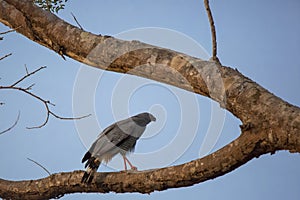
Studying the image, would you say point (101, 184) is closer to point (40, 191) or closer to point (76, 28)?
point (40, 191)

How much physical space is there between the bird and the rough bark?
0.40 meters

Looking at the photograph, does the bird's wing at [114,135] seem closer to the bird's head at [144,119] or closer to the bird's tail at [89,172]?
the bird's head at [144,119]

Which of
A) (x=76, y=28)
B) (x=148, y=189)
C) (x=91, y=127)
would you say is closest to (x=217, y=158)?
(x=148, y=189)

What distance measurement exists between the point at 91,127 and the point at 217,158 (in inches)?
59.4

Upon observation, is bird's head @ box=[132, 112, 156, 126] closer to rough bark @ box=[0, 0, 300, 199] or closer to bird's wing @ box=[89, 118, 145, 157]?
bird's wing @ box=[89, 118, 145, 157]

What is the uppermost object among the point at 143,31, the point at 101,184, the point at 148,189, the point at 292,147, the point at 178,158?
A: the point at 143,31

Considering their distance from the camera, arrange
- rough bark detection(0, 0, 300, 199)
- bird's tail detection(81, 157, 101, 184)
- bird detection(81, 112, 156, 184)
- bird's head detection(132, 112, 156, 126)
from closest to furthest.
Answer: rough bark detection(0, 0, 300, 199) < bird's tail detection(81, 157, 101, 184) < bird detection(81, 112, 156, 184) < bird's head detection(132, 112, 156, 126)

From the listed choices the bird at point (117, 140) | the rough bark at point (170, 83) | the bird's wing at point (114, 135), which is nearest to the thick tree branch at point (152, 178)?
the rough bark at point (170, 83)

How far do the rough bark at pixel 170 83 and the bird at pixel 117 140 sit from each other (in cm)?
40

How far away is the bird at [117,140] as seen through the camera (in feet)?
9.92

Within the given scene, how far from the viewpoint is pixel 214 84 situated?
1.83m

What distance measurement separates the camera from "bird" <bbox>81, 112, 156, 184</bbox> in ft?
9.92

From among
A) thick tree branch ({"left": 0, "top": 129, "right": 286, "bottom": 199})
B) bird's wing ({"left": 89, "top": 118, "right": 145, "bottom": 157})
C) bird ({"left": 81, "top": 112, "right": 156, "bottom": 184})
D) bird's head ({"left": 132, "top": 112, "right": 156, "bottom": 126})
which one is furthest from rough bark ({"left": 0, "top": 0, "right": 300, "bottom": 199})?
A: bird's head ({"left": 132, "top": 112, "right": 156, "bottom": 126})

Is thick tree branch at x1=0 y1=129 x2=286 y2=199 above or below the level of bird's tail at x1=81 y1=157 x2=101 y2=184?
below
